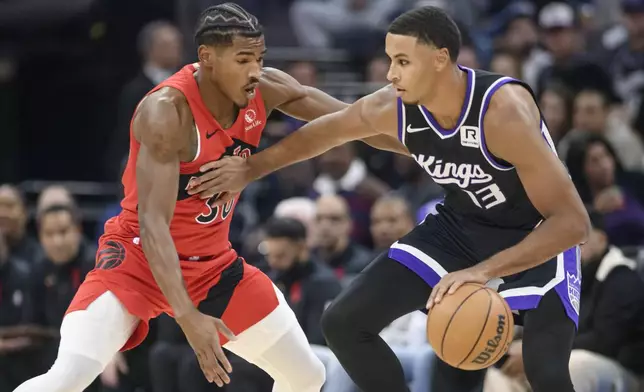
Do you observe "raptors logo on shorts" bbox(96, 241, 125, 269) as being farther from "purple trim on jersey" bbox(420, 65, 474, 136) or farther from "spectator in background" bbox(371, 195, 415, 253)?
"spectator in background" bbox(371, 195, 415, 253)

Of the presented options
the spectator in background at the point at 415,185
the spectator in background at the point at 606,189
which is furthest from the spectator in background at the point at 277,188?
the spectator in background at the point at 606,189

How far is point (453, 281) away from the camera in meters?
5.03

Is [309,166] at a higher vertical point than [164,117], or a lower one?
lower

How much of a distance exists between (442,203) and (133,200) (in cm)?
147

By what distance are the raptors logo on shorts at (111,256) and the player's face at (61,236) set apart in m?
3.57

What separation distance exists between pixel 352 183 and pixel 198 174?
4402mm

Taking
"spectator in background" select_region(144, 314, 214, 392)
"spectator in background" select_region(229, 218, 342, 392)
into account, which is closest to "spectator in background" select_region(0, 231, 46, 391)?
"spectator in background" select_region(144, 314, 214, 392)

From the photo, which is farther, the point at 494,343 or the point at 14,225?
the point at 14,225

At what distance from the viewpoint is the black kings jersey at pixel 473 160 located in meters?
5.25

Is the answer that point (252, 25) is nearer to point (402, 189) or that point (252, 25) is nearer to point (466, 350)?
point (466, 350)

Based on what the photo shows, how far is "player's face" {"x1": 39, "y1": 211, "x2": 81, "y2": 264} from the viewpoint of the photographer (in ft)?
29.4

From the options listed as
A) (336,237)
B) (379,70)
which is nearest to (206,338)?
(336,237)

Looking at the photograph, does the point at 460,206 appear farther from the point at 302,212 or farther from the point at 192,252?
the point at 302,212

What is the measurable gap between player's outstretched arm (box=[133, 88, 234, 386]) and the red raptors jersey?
0.17 meters
